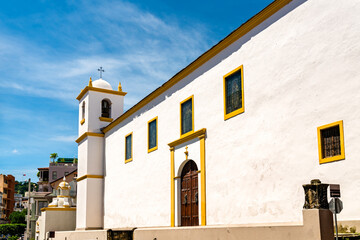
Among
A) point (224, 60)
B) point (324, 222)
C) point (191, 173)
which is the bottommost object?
point (324, 222)

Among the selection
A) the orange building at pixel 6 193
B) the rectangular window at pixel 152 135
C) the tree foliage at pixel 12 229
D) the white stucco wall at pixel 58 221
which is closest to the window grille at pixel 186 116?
the rectangular window at pixel 152 135

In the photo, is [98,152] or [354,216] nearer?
[354,216]

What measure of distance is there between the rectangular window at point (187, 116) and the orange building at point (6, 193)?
93.7 m

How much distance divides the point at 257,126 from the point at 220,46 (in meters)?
3.90

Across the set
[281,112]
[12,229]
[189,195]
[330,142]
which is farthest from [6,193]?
[330,142]

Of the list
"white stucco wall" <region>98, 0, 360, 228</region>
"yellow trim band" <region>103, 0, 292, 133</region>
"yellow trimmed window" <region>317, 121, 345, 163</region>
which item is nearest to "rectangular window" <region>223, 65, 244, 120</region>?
"white stucco wall" <region>98, 0, 360, 228</region>

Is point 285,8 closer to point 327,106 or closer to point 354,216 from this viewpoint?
point 327,106

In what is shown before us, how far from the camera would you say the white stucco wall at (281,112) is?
35.8ft

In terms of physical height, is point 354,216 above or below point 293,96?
below

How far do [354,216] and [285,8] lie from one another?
633cm

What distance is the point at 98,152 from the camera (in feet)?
93.3

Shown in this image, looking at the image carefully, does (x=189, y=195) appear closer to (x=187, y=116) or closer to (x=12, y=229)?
(x=187, y=116)

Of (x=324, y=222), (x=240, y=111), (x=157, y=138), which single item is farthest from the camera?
(x=157, y=138)

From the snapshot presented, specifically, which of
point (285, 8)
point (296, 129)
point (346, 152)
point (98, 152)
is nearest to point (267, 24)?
point (285, 8)
